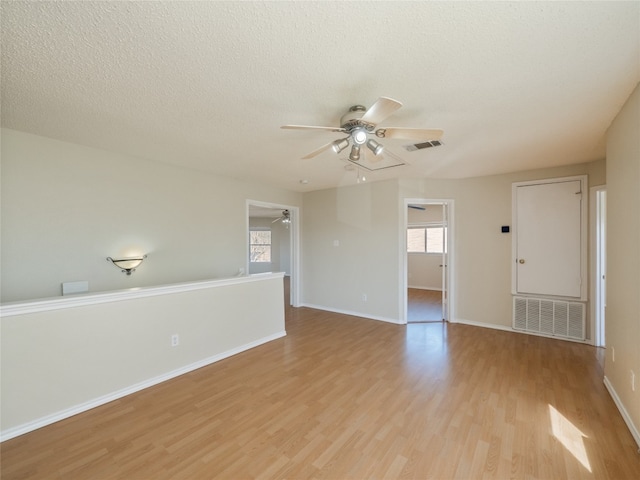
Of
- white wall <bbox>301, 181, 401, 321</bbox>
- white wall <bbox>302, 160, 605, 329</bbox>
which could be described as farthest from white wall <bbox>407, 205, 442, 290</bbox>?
white wall <bbox>301, 181, 401, 321</bbox>

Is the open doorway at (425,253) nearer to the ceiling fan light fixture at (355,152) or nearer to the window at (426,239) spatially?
the window at (426,239)

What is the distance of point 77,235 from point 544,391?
4773 millimetres

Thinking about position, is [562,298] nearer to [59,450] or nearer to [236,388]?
[236,388]

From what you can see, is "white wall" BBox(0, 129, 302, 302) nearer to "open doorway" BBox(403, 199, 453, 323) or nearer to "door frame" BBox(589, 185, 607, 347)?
"open doorway" BBox(403, 199, 453, 323)

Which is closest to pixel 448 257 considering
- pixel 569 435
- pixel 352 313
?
pixel 352 313

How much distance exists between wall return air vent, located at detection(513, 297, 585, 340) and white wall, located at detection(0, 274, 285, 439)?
3.99 meters

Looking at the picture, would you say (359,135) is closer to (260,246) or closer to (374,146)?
(374,146)

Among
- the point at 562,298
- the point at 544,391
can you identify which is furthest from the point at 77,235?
the point at 562,298

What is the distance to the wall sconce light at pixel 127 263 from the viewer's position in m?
3.13

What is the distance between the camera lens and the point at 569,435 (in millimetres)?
1982

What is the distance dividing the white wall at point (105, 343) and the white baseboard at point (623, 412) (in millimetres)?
3525

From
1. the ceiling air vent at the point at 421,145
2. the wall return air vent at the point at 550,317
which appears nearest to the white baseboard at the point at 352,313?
the wall return air vent at the point at 550,317

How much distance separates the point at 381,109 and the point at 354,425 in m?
2.22

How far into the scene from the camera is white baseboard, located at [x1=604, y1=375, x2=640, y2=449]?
1.92 meters
